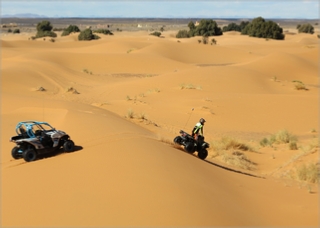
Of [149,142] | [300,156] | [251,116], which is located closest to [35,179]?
[149,142]

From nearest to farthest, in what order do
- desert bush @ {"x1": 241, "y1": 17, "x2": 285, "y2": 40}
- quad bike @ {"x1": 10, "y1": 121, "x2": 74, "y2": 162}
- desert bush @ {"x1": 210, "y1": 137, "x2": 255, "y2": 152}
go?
1. quad bike @ {"x1": 10, "y1": 121, "x2": 74, "y2": 162}
2. desert bush @ {"x1": 210, "y1": 137, "x2": 255, "y2": 152}
3. desert bush @ {"x1": 241, "y1": 17, "x2": 285, "y2": 40}

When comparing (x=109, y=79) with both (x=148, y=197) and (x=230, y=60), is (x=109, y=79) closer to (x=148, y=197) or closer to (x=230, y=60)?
(x=230, y=60)

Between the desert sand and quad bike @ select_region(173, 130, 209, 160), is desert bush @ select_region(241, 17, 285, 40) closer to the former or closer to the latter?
the desert sand

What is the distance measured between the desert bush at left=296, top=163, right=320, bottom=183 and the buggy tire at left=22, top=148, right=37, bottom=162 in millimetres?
6823

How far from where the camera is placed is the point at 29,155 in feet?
31.6

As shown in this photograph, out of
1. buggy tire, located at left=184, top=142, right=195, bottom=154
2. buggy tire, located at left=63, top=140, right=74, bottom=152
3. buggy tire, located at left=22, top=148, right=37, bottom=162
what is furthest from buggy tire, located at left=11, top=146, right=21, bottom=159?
buggy tire, located at left=184, top=142, right=195, bottom=154

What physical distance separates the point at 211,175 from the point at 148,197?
9.67ft

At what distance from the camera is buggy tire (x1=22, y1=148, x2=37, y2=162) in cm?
957

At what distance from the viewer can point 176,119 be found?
21016mm

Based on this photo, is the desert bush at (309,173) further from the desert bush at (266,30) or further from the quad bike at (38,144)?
the desert bush at (266,30)

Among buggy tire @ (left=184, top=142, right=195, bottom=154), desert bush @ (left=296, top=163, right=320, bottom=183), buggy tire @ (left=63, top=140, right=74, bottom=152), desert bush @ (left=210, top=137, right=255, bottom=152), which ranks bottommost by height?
desert bush @ (left=210, top=137, right=255, bottom=152)

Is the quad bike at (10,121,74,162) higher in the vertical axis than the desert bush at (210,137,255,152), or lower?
higher

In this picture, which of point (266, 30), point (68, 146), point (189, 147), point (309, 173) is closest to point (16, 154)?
point (68, 146)

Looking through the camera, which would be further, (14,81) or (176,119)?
(14,81)
